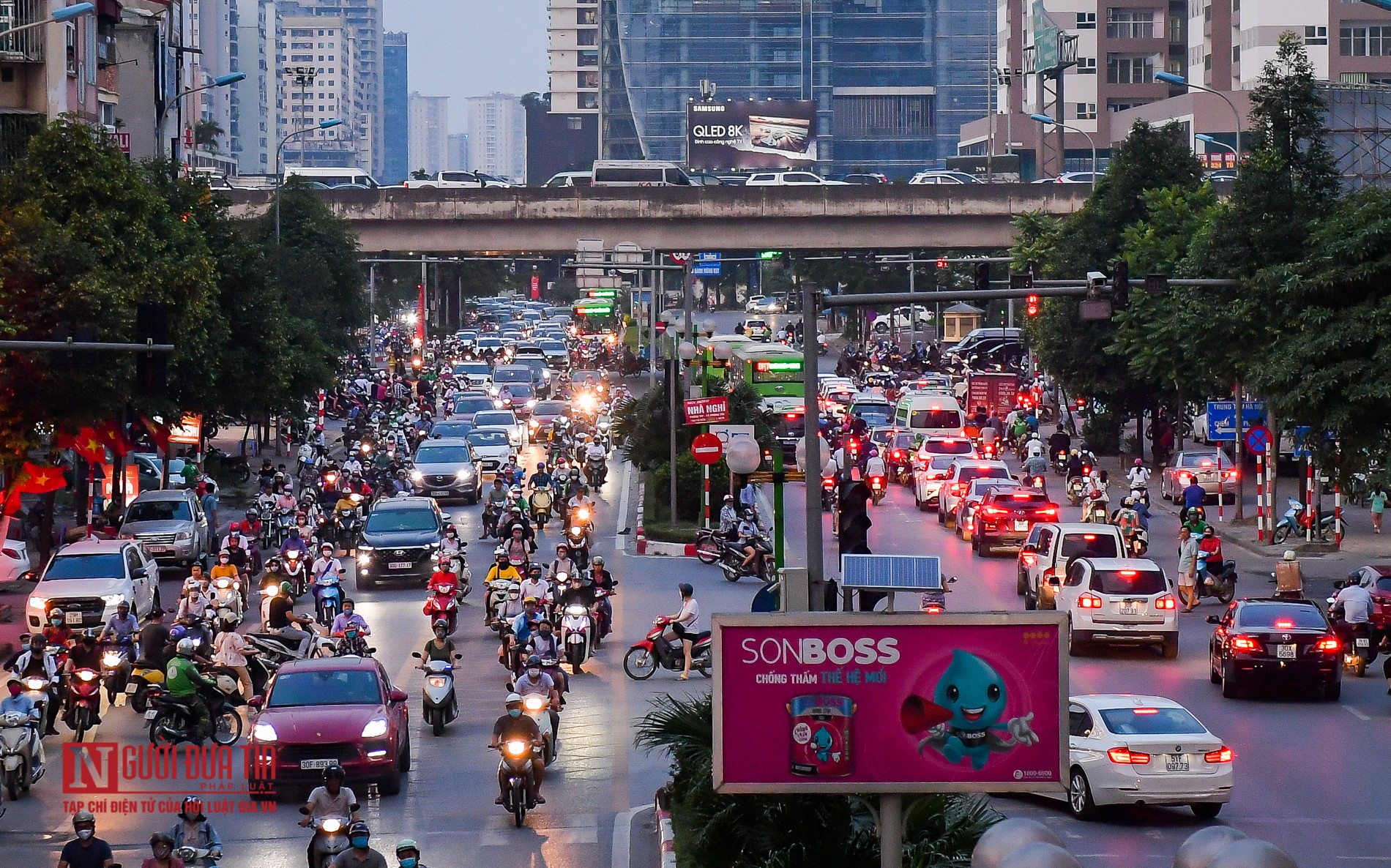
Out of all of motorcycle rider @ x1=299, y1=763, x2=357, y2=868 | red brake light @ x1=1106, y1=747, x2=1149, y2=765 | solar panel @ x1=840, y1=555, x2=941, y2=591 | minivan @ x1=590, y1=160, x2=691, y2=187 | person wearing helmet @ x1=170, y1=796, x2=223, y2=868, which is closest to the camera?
solar panel @ x1=840, y1=555, x2=941, y2=591

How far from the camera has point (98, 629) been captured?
94.2 ft

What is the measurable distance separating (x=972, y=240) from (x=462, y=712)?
53.5 meters

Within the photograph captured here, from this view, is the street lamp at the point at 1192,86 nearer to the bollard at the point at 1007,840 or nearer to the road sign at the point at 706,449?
the road sign at the point at 706,449

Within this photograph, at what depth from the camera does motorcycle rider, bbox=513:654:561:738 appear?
21016mm

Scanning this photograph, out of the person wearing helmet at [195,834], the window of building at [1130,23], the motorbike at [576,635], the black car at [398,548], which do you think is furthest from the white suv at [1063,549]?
the window of building at [1130,23]

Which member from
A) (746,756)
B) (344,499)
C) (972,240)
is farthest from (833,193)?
(746,756)

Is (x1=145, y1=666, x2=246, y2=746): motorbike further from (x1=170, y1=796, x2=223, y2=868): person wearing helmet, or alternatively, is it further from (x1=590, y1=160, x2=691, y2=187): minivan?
(x1=590, y1=160, x2=691, y2=187): minivan

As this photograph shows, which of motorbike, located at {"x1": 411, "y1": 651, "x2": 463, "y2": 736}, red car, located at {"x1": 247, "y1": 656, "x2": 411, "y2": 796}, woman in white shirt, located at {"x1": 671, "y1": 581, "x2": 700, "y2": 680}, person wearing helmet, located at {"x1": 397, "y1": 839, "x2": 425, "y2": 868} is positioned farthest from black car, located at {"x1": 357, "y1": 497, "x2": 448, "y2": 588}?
person wearing helmet, located at {"x1": 397, "y1": 839, "x2": 425, "y2": 868}

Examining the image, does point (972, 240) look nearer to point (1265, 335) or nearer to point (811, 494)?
point (1265, 335)

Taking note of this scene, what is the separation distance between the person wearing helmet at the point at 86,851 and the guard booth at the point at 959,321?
91.9m

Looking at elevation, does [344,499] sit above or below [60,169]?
below

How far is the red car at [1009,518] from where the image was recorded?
40.6m

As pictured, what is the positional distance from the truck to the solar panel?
5335 cm

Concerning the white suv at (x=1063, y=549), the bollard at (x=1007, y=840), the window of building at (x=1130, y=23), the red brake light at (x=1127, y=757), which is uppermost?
the window of building at (x=1130, y=23)
